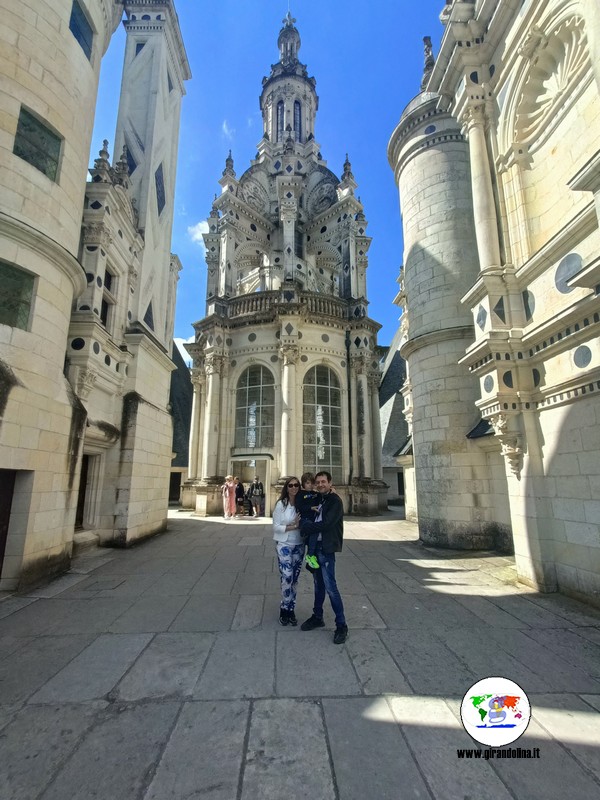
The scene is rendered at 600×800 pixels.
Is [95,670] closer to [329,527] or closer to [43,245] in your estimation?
[329,527]

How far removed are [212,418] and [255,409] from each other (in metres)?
2.11

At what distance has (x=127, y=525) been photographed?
9734mm

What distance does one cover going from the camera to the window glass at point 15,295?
6180 mm

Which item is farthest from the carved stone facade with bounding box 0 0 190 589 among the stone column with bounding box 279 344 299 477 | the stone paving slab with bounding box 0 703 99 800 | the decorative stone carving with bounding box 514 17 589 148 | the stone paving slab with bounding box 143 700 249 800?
the decorative stone carving with bounding box 514 17 589 148

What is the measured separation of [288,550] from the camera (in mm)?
4598

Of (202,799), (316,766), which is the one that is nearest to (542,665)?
(316,766)

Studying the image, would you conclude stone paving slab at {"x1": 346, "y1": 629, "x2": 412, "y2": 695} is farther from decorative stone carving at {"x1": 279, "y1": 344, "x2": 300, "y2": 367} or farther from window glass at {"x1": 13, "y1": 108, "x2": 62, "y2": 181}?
decorative stone carving at {"x1": 279, "y1": 344, "x2": 300, "y2": 367}

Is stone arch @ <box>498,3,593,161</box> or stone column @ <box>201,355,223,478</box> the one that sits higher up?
stone arch @ <box>498,3,593,161</box>

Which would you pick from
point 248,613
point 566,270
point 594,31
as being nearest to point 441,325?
point 566,270

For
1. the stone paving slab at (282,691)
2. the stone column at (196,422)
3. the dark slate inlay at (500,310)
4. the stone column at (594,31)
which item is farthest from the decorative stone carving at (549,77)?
the stone column at (196,422)

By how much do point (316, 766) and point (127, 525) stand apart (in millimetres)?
8724

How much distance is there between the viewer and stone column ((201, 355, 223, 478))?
58.7 feet

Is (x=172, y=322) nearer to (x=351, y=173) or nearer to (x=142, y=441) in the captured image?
(x=142, y=441)

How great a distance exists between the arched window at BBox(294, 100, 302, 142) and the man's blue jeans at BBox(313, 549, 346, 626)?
34750 millimetres
